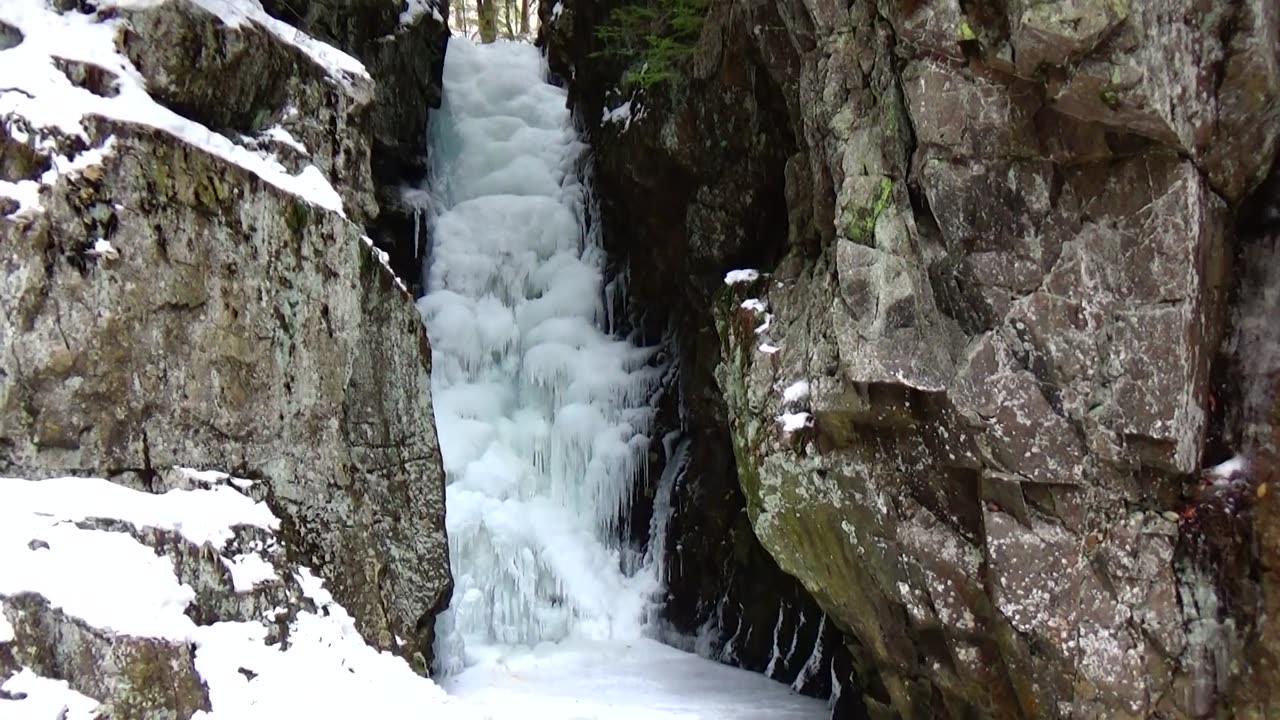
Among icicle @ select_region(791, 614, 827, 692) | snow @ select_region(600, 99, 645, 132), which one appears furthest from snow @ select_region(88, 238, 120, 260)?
icicle @ select_region(791, 614, 827, 692)

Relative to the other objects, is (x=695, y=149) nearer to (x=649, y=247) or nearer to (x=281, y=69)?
(x=649, y=247)

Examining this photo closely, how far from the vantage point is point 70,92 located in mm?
4941

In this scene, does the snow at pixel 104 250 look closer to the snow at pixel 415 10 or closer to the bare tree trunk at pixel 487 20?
the snow at pixel 415 10

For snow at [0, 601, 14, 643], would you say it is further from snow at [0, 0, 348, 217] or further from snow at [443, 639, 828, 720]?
snow at [443, 639, 828, 720]

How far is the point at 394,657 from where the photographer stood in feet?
19.1

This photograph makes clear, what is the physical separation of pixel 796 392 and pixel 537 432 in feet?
14.9

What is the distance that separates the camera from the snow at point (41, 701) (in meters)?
3.83

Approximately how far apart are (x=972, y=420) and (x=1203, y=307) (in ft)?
4.63

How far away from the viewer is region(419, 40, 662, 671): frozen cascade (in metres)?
9.01

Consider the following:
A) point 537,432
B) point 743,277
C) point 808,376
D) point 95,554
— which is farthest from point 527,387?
point 95,554

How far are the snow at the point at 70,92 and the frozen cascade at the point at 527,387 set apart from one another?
463 centimetres

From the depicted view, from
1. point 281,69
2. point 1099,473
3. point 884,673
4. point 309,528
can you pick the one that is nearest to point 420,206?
point 281,69

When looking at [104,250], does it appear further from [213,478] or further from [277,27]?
[277,27]

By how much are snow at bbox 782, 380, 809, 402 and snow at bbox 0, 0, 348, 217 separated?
12.8ft
